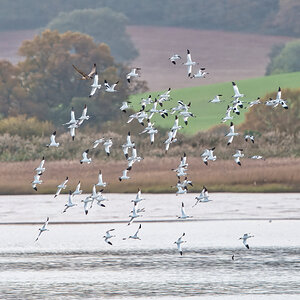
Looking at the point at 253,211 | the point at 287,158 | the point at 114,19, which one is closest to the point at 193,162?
the point at 287,158

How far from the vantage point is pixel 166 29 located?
155250 millimetres

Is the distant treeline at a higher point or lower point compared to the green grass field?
higher

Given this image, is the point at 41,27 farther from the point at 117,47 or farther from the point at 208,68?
the point at 208,68

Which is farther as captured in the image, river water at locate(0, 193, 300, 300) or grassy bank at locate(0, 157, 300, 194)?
grassy bank at locate(0, 157, 300, 194)

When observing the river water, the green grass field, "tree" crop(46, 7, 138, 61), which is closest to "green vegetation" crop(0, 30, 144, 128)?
the green grass field

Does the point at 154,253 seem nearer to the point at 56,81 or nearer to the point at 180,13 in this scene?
the point at 56,81

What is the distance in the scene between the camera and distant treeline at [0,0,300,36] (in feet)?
496

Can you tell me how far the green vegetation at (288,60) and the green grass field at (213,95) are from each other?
5119mm

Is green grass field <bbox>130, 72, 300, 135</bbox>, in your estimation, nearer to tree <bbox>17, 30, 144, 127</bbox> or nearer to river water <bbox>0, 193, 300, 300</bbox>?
tree <bbox>17, 30, 144, 127</bbox>

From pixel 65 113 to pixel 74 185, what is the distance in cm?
4987

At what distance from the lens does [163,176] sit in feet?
142

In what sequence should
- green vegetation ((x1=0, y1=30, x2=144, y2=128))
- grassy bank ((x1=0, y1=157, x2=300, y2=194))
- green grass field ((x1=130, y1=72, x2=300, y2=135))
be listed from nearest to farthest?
grassy bank ((x1=0, y1=157, x2=300, y2=194))
green vegetation ((x1=0, y1=30, x2=144, y2=128))
green grass field ((x1=130, y1=72, x2=300, y2=135))

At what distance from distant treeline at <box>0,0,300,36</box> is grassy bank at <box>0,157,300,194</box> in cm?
10229

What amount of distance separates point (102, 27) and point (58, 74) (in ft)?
170
